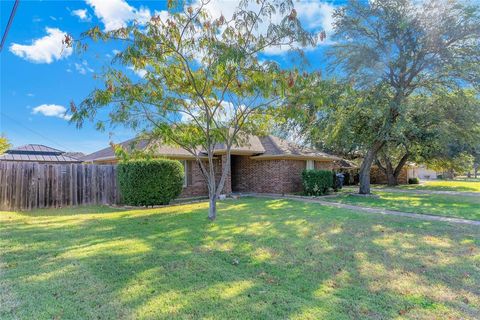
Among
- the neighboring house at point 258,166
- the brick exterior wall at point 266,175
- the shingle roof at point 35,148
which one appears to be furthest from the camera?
the shingle roof at point 35,148

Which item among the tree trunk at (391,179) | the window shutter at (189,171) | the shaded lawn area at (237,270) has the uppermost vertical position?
the window shutter at (189,171)

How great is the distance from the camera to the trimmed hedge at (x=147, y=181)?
39.5 ft

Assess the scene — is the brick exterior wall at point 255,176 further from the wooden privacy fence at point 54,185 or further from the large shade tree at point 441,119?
the large shade tree at point 441,119

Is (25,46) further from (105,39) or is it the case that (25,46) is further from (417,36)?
(417,36)

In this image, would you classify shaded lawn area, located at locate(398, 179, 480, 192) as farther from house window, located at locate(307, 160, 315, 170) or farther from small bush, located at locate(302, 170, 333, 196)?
small bush, located at locate(302, 170, 333, 196)

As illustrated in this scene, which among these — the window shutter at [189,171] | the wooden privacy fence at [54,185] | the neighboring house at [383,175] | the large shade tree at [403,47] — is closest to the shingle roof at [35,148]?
the wooden privacy fence at [54,185]

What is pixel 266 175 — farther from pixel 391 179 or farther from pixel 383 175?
pixel 383 175

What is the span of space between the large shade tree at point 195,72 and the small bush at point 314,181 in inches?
352

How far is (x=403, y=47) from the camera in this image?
51.0 feet

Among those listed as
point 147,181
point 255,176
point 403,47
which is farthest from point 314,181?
point 147,181

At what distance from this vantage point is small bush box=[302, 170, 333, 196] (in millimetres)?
17281

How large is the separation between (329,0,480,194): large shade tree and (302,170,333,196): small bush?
3864mm

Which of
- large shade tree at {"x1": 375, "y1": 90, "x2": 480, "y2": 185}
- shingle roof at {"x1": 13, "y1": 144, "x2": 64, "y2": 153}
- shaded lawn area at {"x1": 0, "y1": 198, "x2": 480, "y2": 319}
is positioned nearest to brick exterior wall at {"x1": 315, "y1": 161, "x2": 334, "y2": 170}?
large shade tree at {"x1": 375, "y1": 90, "x2": 480, "y2": 185}

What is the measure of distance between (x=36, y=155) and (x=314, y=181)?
20903 millimetres
